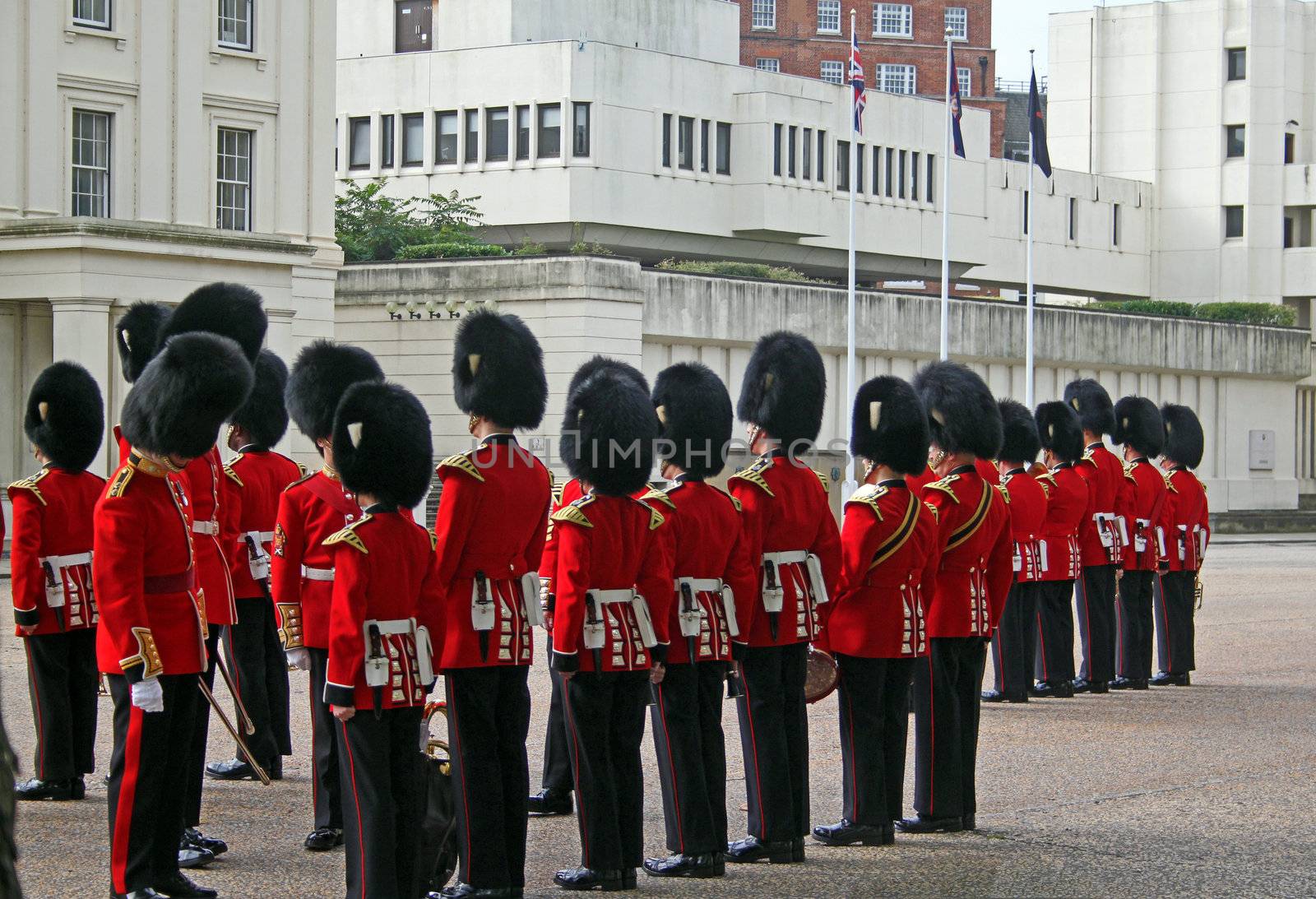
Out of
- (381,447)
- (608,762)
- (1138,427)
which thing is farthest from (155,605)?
(1138,427)

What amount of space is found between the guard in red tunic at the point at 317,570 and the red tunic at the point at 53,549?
1.17 meters

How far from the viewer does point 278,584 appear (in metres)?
7.38

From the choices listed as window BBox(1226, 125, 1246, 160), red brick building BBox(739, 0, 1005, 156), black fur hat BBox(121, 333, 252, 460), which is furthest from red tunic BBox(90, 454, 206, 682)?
red brick building BBox(739, 0, 1005, 156)

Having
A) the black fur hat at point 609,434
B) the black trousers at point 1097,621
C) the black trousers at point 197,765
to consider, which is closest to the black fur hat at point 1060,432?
the black trousers at point 1097,621

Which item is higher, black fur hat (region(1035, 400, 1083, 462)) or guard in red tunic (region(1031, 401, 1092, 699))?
black fur hat (region(1035, 400, 1083, 462))

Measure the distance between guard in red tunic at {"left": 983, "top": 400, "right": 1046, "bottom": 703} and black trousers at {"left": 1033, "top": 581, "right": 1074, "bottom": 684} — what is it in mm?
61

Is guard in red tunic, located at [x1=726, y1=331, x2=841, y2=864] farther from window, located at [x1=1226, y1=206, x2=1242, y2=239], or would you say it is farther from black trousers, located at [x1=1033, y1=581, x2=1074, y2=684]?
window, located at [x1=1226, y1=206, x2=1242, y2=239]

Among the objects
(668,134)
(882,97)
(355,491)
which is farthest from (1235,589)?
(882,97)

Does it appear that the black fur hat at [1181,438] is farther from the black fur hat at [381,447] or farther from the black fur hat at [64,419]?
the black fur hat at [381,447]

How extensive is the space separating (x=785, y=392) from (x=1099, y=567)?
523cm

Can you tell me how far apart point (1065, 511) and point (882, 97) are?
39.0 meters

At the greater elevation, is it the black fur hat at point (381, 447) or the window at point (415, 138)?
the window at point (415, 138)

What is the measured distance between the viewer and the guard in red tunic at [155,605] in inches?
247

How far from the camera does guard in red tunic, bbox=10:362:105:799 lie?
26.5ft
